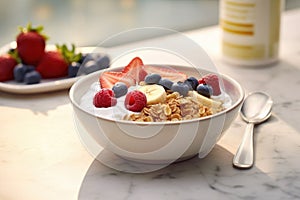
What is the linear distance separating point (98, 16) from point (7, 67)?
741mm

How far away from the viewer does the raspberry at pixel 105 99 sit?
→ 2.77ft

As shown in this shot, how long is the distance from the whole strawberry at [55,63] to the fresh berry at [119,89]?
0.95 ft

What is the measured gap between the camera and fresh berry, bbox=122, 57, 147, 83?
92cm

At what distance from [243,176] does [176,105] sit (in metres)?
0.12

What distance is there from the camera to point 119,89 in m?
0.87

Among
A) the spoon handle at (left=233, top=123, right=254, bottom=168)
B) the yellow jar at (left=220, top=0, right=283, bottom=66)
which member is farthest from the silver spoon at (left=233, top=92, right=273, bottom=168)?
the yellow jar at (left=220, top=0, right=283, bottom=66)

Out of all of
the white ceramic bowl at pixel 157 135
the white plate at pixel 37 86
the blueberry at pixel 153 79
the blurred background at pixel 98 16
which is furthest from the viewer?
the blurred background at pixel 98 16

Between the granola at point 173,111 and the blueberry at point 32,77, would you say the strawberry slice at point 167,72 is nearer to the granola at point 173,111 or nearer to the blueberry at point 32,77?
the granola at point 173,111

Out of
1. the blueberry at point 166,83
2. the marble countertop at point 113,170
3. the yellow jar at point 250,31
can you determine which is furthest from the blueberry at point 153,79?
the yellow jar at point 250,31

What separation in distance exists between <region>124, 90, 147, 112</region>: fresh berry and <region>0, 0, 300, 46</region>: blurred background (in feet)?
2.62

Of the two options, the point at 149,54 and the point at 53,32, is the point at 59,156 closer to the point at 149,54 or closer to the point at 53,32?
the point at 149,54

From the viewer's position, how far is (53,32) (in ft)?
5.62

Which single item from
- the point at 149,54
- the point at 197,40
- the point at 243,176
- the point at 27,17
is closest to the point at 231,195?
the point at 243,176

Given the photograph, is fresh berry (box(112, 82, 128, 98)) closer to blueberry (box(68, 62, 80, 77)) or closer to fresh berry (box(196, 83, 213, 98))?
fresh berry (box(196, 83, 213, 98))
